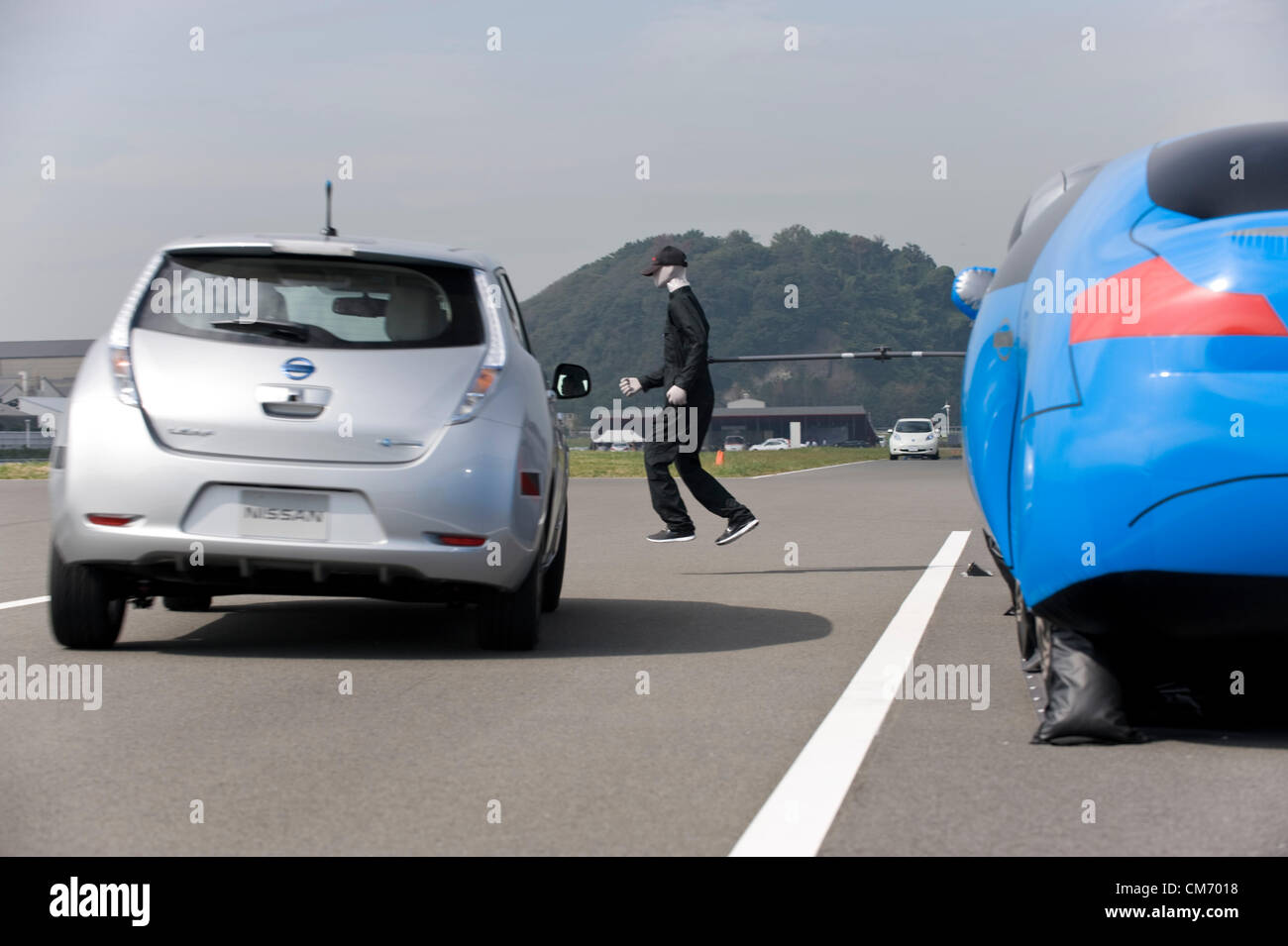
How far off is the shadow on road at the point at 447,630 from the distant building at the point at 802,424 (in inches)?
6690

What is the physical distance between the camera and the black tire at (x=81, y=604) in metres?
6.48

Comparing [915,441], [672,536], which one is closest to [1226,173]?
[672,536]

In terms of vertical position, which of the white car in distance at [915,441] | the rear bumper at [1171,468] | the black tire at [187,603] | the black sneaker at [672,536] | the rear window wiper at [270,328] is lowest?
the white car in distance at [915,441]

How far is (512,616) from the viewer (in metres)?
6.76

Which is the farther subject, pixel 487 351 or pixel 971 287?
pixel 971 287

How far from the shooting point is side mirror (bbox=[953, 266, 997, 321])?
7.56 metres

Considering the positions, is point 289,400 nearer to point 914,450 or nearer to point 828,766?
point 828,766

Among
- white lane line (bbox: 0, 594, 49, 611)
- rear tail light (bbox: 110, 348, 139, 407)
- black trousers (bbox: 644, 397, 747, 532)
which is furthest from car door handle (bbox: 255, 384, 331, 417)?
black trousers (bbox: 644, 397, 747, 532)

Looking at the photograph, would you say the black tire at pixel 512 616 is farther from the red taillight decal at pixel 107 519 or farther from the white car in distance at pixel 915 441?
the white car in distance at pixel 915 441

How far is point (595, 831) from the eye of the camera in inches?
152

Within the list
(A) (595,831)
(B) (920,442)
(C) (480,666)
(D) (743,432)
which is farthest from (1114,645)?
(D) (743,432)

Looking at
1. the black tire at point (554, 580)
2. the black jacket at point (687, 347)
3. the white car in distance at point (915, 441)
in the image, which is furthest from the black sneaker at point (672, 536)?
the white car in distance at point (915, 441)

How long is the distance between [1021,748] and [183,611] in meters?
4.77

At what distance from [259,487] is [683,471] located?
192 inches
